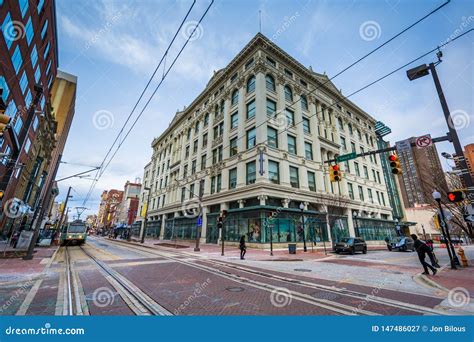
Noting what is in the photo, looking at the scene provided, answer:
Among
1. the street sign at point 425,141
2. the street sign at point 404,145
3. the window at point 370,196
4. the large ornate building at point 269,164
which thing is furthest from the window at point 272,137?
the window at point 370,196

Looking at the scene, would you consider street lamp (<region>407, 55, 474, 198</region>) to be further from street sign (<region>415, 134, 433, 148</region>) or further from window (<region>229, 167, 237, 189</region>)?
window (<region>229, 167, 237, 189</region>)

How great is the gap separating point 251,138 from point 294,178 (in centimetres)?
738

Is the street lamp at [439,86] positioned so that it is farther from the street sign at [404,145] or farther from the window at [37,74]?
the window at [37,74]

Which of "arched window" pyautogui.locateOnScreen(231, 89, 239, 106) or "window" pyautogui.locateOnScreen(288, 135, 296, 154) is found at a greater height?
"arched window" pyautogui.locateOnScreen(231, 89, 239, 106)

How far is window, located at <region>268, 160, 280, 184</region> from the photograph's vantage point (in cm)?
2534

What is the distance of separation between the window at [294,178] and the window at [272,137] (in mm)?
3820

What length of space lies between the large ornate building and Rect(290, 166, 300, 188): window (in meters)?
0.13

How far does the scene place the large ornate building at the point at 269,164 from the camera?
25141 mm

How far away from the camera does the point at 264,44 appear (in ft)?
99.0

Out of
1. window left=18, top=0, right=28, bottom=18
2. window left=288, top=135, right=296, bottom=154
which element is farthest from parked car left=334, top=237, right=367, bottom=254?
window left=18, top=0, right=28, bottom=18

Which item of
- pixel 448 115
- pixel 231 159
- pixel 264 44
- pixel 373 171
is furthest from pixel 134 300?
pixel 373 171

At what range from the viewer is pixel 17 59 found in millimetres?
21781

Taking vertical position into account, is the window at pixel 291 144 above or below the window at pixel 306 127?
below

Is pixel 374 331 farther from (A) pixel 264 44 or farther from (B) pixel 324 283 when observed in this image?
(A) pixel 264 44
